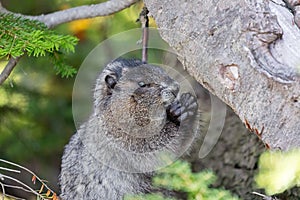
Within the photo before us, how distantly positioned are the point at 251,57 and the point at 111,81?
0.69 metres

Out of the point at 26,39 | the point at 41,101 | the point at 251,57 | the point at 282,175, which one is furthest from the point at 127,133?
the point at 41,101

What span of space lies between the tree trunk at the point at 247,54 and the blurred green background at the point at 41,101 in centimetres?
134

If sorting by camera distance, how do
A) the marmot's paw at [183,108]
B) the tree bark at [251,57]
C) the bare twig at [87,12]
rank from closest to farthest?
the tree bark at [251,57] < the marmot's paw at [183,108] < the bare twig at [87,12]

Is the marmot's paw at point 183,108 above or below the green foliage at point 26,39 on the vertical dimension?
below

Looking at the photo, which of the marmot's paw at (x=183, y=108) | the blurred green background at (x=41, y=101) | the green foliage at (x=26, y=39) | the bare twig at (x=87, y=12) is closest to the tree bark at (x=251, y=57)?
the marmot's paw at (x=183, y=108)

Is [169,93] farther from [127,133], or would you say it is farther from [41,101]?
[41,101]

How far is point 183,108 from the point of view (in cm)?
211

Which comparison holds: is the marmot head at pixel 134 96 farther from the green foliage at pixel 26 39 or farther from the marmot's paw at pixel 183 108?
the green foliage at pixel 26 39

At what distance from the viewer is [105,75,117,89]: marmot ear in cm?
207

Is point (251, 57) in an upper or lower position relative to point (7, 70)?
lower

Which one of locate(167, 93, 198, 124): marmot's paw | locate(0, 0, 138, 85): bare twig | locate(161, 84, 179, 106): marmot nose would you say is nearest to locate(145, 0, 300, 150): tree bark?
locate(161, 84, 179, 106): marmot nose

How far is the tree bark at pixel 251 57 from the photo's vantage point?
4.70 ft

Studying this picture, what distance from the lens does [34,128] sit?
3.40 m

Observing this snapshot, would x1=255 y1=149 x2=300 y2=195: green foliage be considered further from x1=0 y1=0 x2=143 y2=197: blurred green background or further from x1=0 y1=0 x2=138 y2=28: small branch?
x1=0 y1=0 x2=143 y2=197: blurred green background
